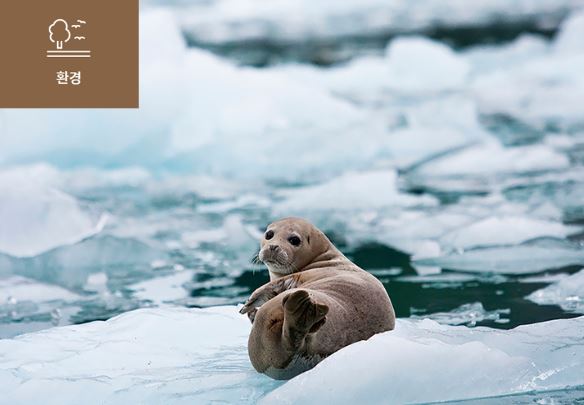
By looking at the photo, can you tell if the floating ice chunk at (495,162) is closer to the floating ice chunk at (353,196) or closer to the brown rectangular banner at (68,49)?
the floating ice chunk at (353,196)

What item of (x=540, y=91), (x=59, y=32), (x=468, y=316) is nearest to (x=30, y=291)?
(x=468, y=316)

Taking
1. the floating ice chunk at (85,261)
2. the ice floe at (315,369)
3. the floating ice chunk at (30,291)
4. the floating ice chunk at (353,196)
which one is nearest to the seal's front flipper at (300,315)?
the ice floe at (315,369)

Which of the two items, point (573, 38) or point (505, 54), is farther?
point (505, 54)

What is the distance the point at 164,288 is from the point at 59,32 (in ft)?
8.37

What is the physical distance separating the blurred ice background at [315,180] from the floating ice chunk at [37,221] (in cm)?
1

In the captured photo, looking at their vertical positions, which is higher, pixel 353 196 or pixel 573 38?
pixel 573 38

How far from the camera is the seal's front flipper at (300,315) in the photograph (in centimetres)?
249

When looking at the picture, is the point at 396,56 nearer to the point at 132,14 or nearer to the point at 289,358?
the point at 132,14

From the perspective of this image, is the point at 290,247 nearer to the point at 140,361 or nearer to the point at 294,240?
the point at 294,240

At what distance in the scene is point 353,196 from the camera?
6.62 m

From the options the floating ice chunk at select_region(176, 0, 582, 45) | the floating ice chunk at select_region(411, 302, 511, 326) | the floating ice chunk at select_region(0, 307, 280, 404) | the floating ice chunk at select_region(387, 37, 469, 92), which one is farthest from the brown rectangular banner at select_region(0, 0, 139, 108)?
the floating ice chunk at select_region(176, 0, 582, 45)

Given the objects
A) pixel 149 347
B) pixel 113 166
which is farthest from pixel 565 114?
pixel 149 347

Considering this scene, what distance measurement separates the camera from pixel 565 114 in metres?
9.48

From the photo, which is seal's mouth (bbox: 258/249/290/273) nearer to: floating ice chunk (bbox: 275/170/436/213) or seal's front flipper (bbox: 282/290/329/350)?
seal's front flipper (bbox: 282/290/329/350)
